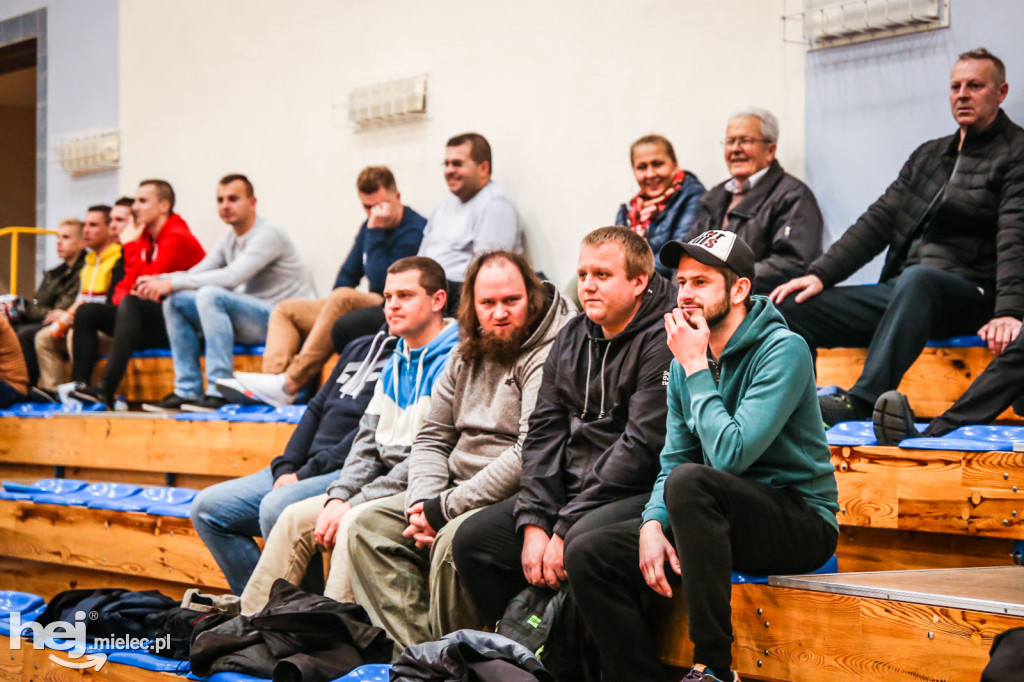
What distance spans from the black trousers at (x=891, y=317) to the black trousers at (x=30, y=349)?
4010 mm

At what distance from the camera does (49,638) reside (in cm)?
293

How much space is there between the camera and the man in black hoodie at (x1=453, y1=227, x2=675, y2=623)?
2277mm

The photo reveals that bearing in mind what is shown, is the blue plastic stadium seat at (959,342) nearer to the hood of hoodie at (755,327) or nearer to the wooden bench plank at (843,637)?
the hood of hoodie at (755,327)

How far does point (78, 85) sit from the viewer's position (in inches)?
265

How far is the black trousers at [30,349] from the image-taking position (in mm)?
5449

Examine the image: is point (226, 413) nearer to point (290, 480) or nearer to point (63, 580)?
point (63, 580)

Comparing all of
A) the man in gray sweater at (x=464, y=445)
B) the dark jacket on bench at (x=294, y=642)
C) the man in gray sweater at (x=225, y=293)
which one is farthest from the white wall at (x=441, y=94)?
the dark jacket on bench at (x=294, y=642)

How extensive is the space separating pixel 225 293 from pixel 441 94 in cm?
143

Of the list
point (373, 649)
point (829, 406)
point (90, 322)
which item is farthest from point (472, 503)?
point (90, 322)

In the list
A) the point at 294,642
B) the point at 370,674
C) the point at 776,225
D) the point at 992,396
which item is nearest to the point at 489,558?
the point at 370,674

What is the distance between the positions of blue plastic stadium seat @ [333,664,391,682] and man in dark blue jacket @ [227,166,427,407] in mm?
2017

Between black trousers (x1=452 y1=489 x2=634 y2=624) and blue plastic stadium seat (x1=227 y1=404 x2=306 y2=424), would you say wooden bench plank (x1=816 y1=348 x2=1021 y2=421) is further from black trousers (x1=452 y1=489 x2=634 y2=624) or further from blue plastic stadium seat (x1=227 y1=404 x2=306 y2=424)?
blue plastic stadium seat (x1=227 y1=404 x2=306 y2=424)

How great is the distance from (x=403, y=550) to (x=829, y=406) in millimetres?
1235

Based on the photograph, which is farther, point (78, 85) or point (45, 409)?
point (78, 85)
